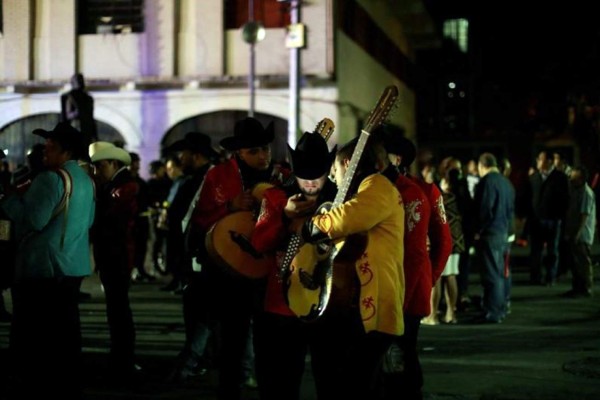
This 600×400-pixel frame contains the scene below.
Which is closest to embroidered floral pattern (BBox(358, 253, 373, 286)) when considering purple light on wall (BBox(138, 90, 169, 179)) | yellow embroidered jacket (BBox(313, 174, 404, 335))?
yellow embroidered jacket (BBox(313, 174, 404, 335))

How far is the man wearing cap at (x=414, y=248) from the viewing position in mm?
6410

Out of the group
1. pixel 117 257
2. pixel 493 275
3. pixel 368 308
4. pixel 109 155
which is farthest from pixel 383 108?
pixel 493 275

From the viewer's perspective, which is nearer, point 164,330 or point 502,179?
point 164,330

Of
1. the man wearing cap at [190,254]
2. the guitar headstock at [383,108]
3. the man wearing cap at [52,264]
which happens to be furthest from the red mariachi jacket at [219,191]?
the guitar headstock at [383,108]

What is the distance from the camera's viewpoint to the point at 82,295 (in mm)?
14711

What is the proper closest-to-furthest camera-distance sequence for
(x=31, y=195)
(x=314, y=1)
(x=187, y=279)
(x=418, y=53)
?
(x=31, y=195), (x=187, y=279), (x=314, y=1), (x=418, y=53)

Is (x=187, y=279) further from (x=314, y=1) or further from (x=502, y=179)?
(x=314, y=1)

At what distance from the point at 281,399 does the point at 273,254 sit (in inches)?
32.7

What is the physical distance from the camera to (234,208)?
676 cm

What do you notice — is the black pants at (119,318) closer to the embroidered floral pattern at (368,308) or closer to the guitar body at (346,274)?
the guitar body at (346,274)

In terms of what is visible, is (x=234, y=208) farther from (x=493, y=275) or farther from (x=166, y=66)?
(x=166, y=66)

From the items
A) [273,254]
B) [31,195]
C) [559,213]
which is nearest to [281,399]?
[273,254]

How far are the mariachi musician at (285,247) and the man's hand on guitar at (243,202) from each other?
2.64 feet

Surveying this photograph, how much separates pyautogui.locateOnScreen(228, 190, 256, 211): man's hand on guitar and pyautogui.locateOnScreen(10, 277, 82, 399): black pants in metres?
1.30
